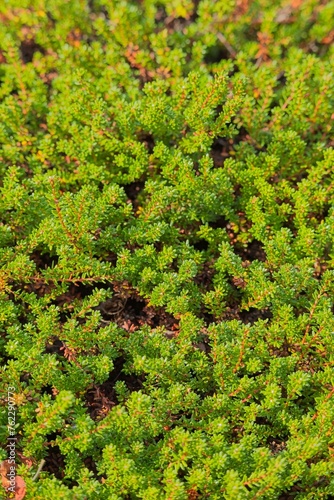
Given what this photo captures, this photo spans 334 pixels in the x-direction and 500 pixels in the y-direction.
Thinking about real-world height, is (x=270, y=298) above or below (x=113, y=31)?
below

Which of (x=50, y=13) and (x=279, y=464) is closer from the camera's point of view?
(x=279, y=464)

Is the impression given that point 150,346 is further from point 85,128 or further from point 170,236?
point 85,128

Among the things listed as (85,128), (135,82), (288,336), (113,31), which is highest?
(113,31)

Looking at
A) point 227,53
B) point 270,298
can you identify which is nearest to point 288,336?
point 270,298

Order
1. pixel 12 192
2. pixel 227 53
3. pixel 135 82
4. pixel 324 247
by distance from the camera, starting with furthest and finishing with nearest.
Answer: pixel 227 53, pixel 135 82, pixel 324 247, pixel 12 192

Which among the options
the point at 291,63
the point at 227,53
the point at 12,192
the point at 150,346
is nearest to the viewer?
the point at 150,346

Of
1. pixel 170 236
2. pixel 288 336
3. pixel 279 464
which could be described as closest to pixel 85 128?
pixel 170 236
